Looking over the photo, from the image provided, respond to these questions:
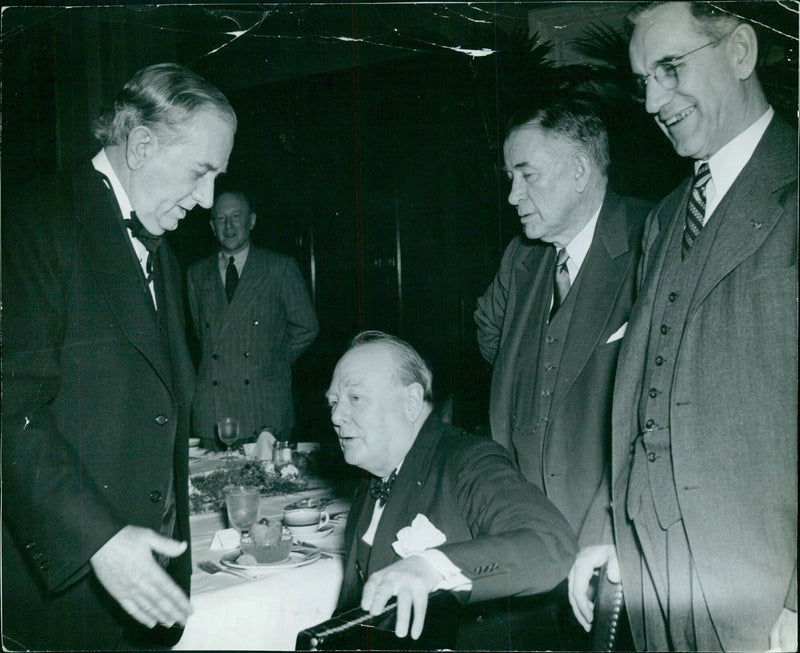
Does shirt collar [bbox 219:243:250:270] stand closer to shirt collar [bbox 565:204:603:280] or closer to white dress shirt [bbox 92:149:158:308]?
white dress shirt [bbox 92:149:158:308]

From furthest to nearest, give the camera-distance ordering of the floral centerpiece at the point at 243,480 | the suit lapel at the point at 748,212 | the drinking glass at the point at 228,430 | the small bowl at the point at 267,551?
the drinking glass at the point at 228,430 < the floral centerpiece at the point at 243,480 < the small bowl at the point at 267,551 < the suit lapel at the point at 748,212

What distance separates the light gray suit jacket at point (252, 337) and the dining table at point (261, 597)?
1.33 m

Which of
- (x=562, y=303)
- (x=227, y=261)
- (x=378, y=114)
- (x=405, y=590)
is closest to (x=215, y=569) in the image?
(x=405, y=590)

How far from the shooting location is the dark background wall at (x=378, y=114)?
2.03 metres

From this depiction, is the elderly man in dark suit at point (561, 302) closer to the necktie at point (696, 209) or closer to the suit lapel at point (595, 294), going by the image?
the suit lapel at point (595, 294)

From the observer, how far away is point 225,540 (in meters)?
1.98

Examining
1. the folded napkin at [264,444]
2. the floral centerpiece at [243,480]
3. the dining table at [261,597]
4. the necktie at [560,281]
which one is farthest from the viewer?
the folded napkin at [264,444]

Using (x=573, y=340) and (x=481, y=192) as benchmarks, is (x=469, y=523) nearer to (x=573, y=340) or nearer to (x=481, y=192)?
(x=573, y=340)

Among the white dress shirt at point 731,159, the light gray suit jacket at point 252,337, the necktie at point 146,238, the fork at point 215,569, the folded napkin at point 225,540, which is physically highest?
the white dress shirt at point 731,159

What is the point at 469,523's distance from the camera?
174 centimetres

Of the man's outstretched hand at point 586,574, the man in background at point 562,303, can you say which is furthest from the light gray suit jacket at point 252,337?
the man's outstretched hand at point 586,574

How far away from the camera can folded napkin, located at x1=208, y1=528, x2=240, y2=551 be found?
6.45ft

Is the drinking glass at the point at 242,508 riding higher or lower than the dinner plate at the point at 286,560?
higher

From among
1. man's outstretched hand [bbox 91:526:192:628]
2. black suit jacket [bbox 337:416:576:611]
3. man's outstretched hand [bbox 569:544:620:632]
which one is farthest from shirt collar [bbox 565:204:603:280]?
man's outstretched hand [bbox 91:526:192:628]
